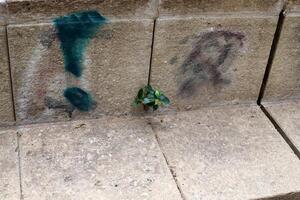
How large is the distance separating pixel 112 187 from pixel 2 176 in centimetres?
58

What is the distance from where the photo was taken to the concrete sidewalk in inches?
105

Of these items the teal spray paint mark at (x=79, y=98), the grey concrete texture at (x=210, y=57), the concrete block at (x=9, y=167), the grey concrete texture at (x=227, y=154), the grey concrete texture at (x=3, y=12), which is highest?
the grey concrete texture at (x=3, y=12)

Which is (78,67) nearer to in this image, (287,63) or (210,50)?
(210,50)

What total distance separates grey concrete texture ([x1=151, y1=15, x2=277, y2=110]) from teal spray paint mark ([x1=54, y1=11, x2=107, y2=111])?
0.38m

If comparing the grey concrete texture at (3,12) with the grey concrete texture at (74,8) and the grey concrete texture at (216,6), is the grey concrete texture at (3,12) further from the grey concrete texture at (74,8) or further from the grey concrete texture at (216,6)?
the grey concrete texture at (216,6)

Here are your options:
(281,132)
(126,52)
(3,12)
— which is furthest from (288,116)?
(3,12)

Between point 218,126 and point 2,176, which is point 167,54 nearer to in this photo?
point 218,126

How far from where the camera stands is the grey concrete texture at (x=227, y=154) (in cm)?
275

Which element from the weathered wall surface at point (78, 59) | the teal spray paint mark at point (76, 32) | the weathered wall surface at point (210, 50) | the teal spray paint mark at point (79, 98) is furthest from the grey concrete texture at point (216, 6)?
the teal spray paint mark at point (79, 98)

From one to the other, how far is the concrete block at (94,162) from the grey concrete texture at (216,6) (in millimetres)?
736

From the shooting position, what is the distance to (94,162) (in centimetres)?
283

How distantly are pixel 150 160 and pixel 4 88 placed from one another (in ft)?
2.99

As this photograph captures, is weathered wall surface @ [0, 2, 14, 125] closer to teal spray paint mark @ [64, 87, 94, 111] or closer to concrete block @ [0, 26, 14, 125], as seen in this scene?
concrete block @ [0, 26, 14, 125]

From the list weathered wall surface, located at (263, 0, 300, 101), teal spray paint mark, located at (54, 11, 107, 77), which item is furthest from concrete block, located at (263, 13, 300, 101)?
teal spray paint mark, located at (54, 11, 107, 77)
